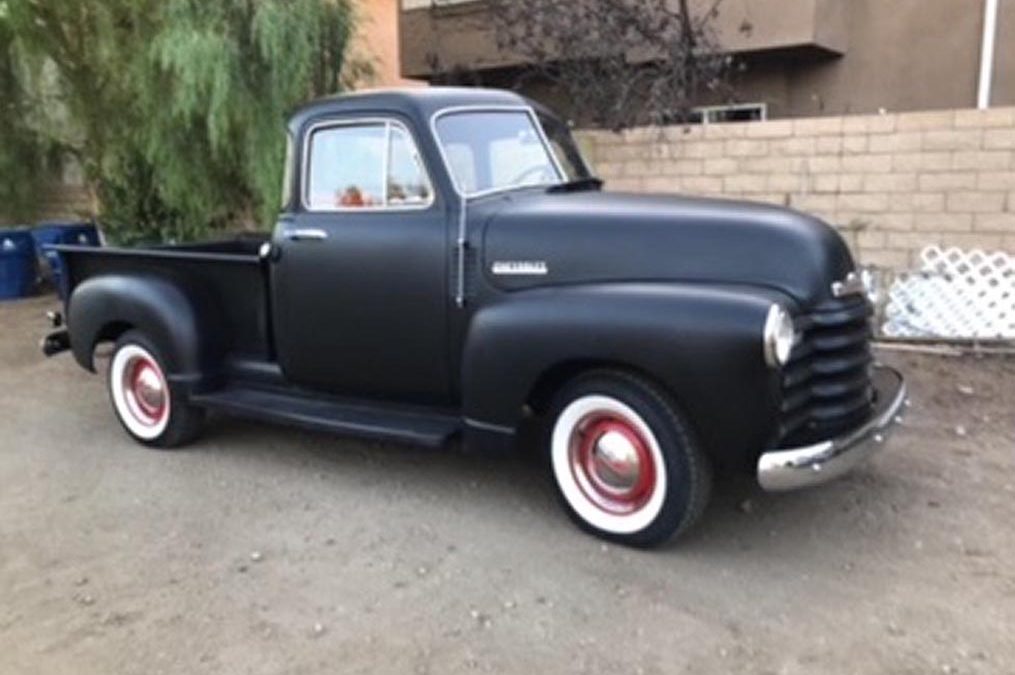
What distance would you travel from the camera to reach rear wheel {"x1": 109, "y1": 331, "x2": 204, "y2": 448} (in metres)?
5.41

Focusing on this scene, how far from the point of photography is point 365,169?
4707 millimetres

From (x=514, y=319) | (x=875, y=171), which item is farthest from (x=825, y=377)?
(x=875, y=171)

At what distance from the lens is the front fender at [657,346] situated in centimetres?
352

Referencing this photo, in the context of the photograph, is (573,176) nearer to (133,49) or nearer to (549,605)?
(549,605)

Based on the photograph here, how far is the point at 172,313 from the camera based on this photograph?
5227mm

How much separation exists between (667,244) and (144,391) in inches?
137

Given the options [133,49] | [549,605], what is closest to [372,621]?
[549,605]

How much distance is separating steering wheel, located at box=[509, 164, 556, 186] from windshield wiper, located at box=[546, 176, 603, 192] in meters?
0.09

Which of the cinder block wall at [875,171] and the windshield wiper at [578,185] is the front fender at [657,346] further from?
the cinder block wall at [875,171]

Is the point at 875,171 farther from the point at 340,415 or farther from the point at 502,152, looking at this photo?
the point at 340,415

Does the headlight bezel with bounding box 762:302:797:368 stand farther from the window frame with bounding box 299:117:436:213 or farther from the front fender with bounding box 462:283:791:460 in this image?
the window frame with bounding box 299:117:436:213

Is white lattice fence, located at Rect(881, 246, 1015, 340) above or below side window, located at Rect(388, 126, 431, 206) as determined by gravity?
below

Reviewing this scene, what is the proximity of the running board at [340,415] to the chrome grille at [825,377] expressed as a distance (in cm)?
160

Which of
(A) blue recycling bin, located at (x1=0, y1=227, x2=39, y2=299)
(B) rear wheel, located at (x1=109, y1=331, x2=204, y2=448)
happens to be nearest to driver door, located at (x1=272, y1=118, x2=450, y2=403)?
(B) rear wheel, located at (x1=109, y1=331, x2=204, y2=448)
